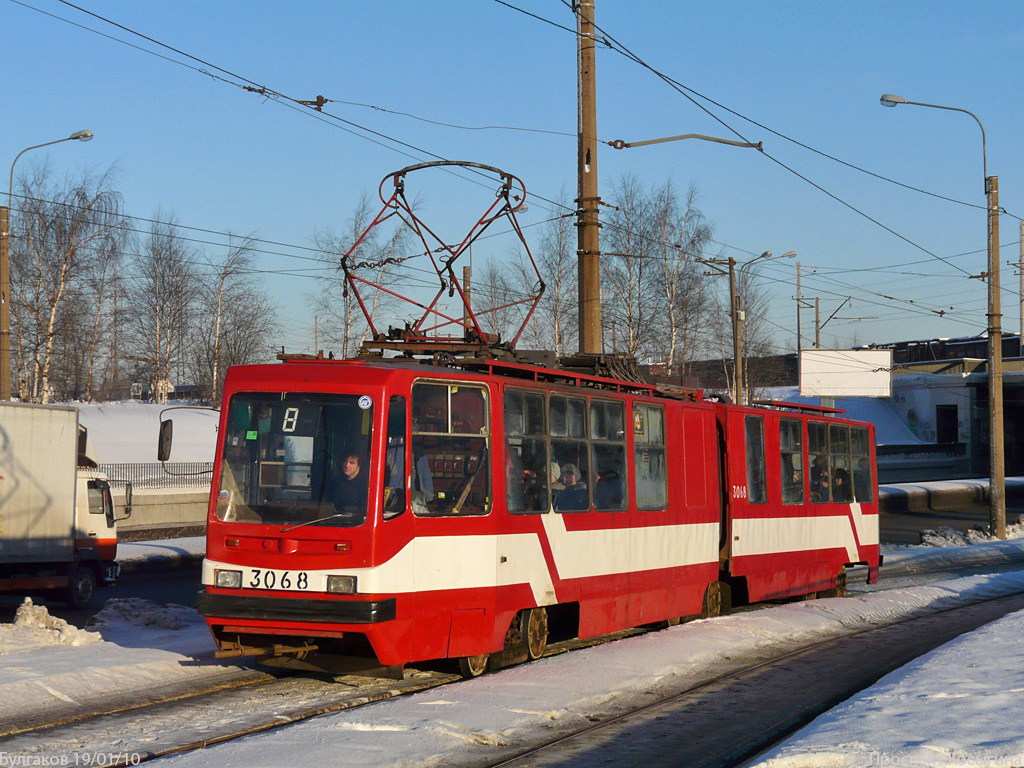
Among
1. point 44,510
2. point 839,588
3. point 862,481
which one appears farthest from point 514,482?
point 862,481

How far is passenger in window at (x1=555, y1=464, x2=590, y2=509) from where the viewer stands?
10.9 m

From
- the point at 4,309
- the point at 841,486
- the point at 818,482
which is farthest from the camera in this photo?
the point at 4,309

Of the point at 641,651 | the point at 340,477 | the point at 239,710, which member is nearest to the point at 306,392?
the point at 340,477

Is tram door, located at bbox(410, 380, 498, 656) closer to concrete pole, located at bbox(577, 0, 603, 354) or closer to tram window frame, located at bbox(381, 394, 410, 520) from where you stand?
tram window frame, located at bbox(381, 394, 410, 520)

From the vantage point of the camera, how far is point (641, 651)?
11.2 meters

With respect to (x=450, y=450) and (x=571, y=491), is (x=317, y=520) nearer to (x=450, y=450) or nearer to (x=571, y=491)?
(x=450, y=450)

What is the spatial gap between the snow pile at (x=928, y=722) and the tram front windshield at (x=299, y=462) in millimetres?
3906

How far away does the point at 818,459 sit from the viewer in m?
17.2

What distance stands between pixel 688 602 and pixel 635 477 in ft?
7.45

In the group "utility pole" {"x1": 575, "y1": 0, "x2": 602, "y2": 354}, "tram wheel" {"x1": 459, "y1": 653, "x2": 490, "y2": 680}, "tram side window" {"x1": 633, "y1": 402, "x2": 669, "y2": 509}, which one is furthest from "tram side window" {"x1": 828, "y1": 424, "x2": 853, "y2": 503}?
"tram wheel" {"x1": 459, "y1": 653, "x2": 490, "y2": 680}

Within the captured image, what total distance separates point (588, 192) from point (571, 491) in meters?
5.45

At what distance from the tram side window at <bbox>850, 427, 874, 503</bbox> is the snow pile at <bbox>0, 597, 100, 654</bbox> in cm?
1218

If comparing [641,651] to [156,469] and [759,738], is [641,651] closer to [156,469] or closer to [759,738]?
[759,738]

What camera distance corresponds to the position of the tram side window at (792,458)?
16203 millimetres
